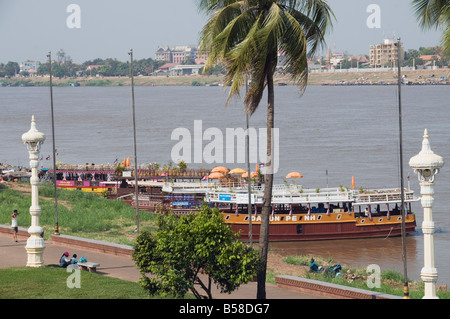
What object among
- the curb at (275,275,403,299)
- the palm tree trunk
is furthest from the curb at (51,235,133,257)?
the palm tree trunk

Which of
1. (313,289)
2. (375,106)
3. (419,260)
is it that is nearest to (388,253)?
(419,260)

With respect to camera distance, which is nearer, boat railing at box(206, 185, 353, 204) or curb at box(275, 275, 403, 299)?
curb at box(275, 275, 403, 299)

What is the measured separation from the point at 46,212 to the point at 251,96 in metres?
23.8

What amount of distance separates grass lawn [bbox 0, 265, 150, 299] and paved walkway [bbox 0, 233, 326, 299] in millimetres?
1444

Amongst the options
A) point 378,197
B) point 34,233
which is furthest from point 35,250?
point 378,197

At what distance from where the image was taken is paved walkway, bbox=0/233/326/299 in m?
23.0

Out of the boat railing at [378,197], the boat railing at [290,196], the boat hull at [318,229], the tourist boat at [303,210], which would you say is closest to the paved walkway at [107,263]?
the tourist boat at [303,210]

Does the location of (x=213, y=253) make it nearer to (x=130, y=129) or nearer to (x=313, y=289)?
(x=313, y=289)

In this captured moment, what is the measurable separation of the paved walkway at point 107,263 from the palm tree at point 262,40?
6.34ft

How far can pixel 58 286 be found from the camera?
A: 22.8m

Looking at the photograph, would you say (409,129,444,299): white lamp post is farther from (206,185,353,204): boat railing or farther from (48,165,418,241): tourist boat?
(206,185,353,204): boat railing

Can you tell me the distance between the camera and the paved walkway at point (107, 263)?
23.0 m

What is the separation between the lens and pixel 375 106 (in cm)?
16938

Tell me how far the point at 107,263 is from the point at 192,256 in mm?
8811
